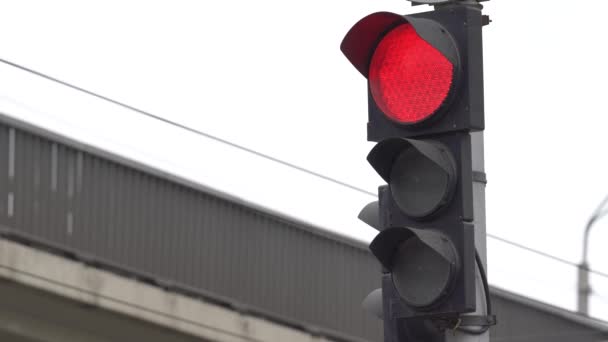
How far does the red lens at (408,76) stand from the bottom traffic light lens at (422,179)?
158 millimetres

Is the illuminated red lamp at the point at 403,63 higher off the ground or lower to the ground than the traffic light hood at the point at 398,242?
higher

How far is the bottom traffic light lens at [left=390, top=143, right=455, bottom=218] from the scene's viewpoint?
4969mm

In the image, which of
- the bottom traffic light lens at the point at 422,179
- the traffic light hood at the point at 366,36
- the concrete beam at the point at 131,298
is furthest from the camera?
the concrete beam at the point at 131,298

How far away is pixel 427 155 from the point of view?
498cm

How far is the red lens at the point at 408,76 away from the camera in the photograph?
5.09 metres

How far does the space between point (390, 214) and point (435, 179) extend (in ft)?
0.97

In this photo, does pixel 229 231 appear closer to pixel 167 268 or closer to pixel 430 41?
pixel 167 268

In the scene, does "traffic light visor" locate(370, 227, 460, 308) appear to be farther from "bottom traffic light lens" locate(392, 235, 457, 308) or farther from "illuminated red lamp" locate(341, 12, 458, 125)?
"illuminated red lamp" locate(341, 12, 458, 125)

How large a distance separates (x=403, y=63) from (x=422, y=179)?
1.63 ft

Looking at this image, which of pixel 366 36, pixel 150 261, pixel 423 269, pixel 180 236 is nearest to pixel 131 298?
pixel 150 261

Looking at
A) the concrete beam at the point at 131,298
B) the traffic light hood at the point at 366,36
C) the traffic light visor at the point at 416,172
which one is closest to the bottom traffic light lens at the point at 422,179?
the traffic light visor at the point at 416,172

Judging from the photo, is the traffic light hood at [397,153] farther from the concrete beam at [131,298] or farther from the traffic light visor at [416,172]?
the concrete beam at [131,298]

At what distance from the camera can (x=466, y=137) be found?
5.01 meters

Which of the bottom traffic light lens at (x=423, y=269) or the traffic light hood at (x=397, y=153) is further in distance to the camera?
the traffic light hood at (x=397, y=153)
